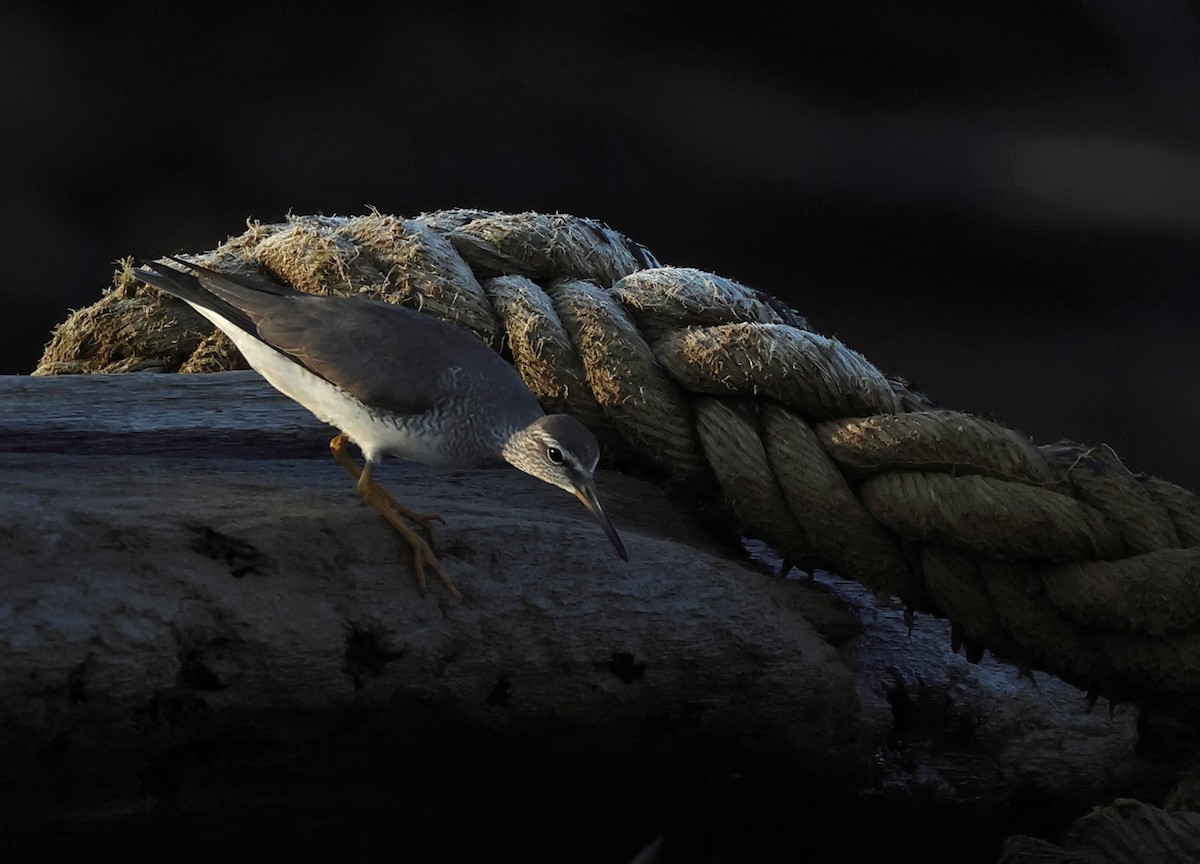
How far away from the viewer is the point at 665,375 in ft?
6.55

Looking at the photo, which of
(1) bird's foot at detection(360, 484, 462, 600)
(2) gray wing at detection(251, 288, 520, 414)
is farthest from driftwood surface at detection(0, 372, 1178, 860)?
(2) gray wing at detection(251, 288, 520, 414)

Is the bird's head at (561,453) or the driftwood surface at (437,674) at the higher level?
the bird's head at (561,453)

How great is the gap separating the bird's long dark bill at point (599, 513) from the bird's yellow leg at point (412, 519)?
0.17m

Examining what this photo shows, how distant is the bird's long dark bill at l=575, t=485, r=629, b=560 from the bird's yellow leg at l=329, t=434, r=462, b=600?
171 mm

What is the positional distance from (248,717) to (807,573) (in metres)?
0.77

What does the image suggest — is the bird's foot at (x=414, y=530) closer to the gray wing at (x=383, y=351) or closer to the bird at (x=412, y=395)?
the bird at (x=412, y=395)

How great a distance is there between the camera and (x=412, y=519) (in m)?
1.73

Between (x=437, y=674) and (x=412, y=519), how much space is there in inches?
8.0

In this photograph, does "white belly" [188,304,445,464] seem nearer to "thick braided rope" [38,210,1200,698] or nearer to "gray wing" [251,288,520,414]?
"gray wing" [251,288,520,414]

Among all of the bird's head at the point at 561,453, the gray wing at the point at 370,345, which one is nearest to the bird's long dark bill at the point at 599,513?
the bird's head at the point at 561,453

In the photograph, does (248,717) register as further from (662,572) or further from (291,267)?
(291,267)

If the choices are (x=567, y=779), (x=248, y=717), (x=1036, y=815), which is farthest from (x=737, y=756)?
(x=248, y=717)

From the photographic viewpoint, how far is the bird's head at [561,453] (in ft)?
5.68

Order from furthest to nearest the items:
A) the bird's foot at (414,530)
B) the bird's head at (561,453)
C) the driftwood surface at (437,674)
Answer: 1. the bird's head at (561,453)
2. the bird's foot at (414,530)
3. the driftwood surface at (437,674)
